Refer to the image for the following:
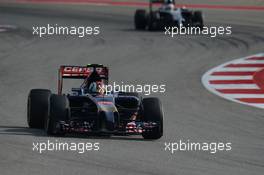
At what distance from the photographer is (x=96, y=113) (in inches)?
566

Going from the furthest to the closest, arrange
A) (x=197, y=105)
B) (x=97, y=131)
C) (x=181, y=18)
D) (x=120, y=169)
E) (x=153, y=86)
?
(x=181, y=18)
(x=153, y=86)
(x=197, y=105)
(x=97, y=131)
(x=120, y=169)

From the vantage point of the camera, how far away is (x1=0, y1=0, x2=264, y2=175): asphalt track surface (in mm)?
12367

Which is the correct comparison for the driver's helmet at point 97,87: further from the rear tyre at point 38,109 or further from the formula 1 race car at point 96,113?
the rear tyre at point 38,109

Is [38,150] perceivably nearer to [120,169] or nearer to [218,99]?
[120,169]

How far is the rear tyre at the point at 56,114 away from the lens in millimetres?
14211

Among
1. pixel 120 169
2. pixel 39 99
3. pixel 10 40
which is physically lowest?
pixel 120 169

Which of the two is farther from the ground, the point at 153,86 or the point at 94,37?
the point at 94,37

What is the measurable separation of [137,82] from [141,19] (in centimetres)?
1253

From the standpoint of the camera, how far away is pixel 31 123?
1511 centimetres

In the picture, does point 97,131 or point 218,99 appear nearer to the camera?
point 97,131

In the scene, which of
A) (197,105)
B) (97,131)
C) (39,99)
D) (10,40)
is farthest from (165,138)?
(10,40)

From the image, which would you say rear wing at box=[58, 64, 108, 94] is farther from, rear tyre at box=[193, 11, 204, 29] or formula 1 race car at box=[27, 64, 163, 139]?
rear tyre at box=[193, 11, 204, 29]

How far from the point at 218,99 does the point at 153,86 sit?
6.33 ft

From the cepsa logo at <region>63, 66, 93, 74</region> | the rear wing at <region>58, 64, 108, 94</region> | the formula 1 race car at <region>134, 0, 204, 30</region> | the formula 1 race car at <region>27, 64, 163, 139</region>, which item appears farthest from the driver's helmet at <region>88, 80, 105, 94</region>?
the formula 1 race car at <region>134, 0, 204, 30</region>
